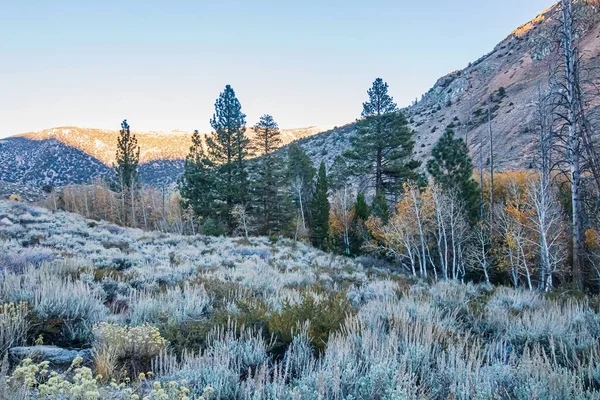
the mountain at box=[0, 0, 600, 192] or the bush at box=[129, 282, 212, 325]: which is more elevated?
the mountain at box=[0, 0, 600, 192]

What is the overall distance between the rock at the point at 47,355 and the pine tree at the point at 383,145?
30.1 m

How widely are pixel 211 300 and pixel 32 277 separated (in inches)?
107

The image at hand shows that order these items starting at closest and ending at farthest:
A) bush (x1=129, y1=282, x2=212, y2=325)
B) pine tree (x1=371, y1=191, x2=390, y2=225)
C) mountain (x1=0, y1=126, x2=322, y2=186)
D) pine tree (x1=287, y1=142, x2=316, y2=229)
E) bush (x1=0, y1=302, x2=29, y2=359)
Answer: bush (x1=0, y1=302, x2=29, y2=359) → bush (x1=129, y1=282, x2=212, y2=325) → pine tree (x1=371, y1=191, x2=390, y2=225) → pine tree (x1=287, y1=142, x2=316, y2=229) → mountain (x1=0, y1=126, x2=322, y2=186)

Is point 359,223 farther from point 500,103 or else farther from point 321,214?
point 500,103

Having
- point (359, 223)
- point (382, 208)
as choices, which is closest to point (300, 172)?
point (359, 223)

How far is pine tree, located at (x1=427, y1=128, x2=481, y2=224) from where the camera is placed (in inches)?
1125

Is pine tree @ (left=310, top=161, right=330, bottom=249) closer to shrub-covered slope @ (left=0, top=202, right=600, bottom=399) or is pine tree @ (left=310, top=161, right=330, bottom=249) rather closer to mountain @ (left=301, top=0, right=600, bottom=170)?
mountain @ (left=301, top=0, right=600, bottom=170)

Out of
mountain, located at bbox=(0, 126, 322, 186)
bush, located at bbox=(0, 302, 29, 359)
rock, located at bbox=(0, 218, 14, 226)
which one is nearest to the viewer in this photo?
bush, located at bbox=(0, 302, 29, 359)

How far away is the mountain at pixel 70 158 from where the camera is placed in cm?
10138

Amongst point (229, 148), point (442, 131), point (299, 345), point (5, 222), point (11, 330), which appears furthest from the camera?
point (442, 131)

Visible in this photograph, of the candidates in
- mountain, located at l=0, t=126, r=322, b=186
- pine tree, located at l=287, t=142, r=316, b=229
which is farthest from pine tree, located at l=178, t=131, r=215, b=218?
mountain, located at l=0, t=126, r=322, b=186

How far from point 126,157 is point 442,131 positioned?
56.9 metres

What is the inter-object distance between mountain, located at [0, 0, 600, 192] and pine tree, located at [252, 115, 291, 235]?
2194 centimetres

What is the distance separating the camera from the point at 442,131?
67125 mm
